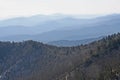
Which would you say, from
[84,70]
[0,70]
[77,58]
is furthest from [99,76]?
[0,70]

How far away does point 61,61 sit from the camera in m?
138

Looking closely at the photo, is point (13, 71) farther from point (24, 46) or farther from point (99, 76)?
point (99, 76)

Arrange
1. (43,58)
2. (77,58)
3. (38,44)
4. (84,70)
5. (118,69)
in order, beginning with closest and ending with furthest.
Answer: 1. (118,69)
2. (84,70)
3. (77,58)
4. (43,58)
5. (38,44)

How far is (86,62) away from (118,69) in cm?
2362

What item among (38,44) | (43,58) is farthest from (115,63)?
(38,44)

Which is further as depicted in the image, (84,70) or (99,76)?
(84,70)

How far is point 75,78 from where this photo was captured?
329 feet

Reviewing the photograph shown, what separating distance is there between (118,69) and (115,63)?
860 cm

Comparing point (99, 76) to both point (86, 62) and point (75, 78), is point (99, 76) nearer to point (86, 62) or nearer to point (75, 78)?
point (75, 78)

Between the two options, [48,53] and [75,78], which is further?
[48,53]

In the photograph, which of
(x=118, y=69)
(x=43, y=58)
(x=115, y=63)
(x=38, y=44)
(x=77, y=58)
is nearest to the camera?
(x=118, y=69)

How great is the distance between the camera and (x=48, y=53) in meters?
152

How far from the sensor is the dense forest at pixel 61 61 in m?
100

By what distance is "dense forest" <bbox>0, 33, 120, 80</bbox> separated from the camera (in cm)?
10012
